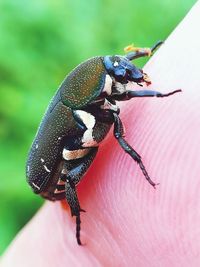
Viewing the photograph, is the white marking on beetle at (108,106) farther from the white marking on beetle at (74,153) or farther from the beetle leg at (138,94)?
the white marking on beetle at (74,153)

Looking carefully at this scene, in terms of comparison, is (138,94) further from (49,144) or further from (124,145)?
(49,144)

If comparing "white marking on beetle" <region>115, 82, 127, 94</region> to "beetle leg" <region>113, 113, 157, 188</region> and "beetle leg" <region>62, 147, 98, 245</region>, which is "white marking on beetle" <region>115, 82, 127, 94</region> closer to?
"beetle leg" <region>113, 113, 157, 188</region>

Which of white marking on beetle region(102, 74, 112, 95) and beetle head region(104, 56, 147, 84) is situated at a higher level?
beetle head region(104, 56, 147, 84)

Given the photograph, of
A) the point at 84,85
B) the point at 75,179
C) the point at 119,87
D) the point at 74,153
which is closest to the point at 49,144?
the point at 74,153

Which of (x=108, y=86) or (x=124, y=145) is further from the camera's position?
Answer: (x=108, y=86)

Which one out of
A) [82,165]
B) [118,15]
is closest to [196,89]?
[82,165]

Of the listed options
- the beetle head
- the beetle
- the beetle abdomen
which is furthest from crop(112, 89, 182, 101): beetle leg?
the beetle abdomen

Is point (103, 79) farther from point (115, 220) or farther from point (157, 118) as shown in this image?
point (115, 220)
